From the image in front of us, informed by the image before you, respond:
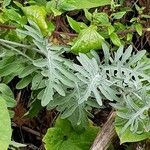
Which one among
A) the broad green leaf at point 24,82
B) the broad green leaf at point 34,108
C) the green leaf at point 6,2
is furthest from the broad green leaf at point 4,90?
the green leaf at point 6,2

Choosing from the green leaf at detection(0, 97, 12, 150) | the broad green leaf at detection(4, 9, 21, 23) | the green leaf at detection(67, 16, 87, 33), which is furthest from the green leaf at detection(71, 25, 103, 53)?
the green leaf at detection(0, 97, 12, 150)

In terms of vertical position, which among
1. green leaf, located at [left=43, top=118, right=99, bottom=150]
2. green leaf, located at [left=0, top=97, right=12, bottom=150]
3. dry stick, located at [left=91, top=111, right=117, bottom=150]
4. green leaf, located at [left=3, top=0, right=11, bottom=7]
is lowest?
green leaf, located at [left=43, top=118, right=99, bottom=150]

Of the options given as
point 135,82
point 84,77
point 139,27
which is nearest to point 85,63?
point 84,77

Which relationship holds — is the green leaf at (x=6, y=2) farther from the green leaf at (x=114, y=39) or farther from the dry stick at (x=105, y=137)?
the dry stick at (x=105, y=137)

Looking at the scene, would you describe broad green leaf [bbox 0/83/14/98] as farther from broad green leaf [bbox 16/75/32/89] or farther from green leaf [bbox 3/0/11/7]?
green leaf [bbox 3/0/11/7]

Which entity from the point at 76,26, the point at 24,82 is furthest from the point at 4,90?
the point at 76,26

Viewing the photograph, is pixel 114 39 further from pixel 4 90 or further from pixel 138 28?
pixel 4 90
